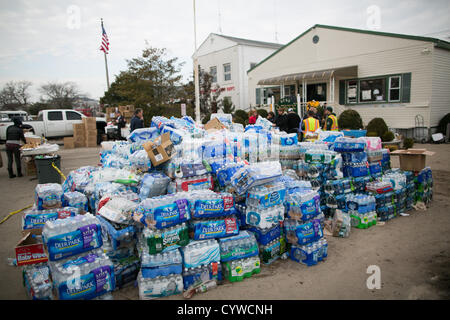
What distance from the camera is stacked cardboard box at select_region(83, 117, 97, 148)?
58.9 feet

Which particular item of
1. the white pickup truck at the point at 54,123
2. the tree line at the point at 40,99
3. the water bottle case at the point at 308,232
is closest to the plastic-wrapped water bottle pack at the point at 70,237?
the water bottle case at the point at 308,232

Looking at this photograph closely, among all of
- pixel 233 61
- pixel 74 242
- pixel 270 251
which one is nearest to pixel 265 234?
pixel 270 251

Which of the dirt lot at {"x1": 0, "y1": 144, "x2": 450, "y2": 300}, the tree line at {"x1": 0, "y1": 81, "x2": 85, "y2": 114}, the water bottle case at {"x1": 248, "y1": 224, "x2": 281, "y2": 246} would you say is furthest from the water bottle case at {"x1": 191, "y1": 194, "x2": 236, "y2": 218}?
the tree line at {"x1": 0, "y1": 81, "x2": 85, "y2": 114}

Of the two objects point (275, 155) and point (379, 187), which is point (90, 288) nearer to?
point (275, 155)

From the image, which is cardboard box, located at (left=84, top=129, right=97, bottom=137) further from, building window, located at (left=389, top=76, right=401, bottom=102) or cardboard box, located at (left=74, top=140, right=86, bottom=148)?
building window, located at (left=389, top=76, right=401, bottom=102)

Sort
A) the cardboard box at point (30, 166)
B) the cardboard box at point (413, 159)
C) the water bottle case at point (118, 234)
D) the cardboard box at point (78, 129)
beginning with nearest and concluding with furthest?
1. the water bottle case at point (118, 234)
2. the cardboard box at point (413, 159)
3. the cardboard box at point (30, 166)
4. the cardboard box at point (78, 129)

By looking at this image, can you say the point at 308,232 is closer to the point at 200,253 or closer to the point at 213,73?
the point at 200,253

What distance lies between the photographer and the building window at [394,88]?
15.3 metres

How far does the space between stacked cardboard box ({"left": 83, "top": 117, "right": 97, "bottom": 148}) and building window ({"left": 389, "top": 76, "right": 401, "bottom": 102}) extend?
17814 millimetres

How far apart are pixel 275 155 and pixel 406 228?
107 inches

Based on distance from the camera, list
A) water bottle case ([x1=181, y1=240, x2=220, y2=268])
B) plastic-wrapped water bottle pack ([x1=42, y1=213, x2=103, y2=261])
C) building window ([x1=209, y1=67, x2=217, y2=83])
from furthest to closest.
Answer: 1. building window ([x1=209, y1=67, x2=217, y2=83])
2. water bottle case ([x1=181, y1=240, x2=220, y2=268])
3. plastic-wrapped water bottle pack ([x1=42, y1=213, x2=103, y2=261])

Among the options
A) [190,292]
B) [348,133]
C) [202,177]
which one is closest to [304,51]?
[348,133]

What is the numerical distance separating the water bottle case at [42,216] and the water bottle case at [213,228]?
2.07m

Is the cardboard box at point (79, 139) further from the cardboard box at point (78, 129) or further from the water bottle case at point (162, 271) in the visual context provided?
the water bottle case at point (162, 271)
